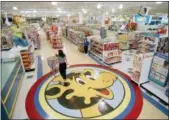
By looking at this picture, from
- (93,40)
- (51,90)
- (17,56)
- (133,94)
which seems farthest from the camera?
(93,40)

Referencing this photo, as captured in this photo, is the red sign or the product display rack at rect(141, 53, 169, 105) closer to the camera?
the product display rack at rect(141, 53, 169, 105)

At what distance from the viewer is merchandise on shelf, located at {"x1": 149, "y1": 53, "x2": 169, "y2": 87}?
386 centimetres

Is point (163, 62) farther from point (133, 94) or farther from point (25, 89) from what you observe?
point (25, 89)

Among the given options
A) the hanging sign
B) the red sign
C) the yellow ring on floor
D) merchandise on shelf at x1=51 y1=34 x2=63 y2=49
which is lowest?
the yellow ring on floor

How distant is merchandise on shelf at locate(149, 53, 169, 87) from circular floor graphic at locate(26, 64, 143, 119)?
735mm

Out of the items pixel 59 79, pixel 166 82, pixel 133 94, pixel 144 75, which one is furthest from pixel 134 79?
pixel 59 79

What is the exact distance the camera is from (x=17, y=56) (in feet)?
19.1

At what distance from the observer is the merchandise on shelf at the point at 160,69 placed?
3859mm

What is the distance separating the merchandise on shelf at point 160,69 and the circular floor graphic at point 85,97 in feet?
2.41

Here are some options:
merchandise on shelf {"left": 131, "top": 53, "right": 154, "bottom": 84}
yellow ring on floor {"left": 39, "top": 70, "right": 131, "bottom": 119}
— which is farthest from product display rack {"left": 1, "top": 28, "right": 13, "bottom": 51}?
merchandise on shelf {"left": 131, "top": 53, "right": 154, "bottom": 84}

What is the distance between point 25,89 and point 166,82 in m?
4.75

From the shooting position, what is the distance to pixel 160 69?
404cm

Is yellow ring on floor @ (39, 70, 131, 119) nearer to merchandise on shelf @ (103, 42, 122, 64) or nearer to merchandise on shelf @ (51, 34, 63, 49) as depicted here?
merchandise on shelf @ (103, 42, 122, 64)

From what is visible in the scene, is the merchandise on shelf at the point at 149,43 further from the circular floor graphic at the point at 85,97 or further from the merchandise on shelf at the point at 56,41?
the merchandise on shelf at the point at 56,41
